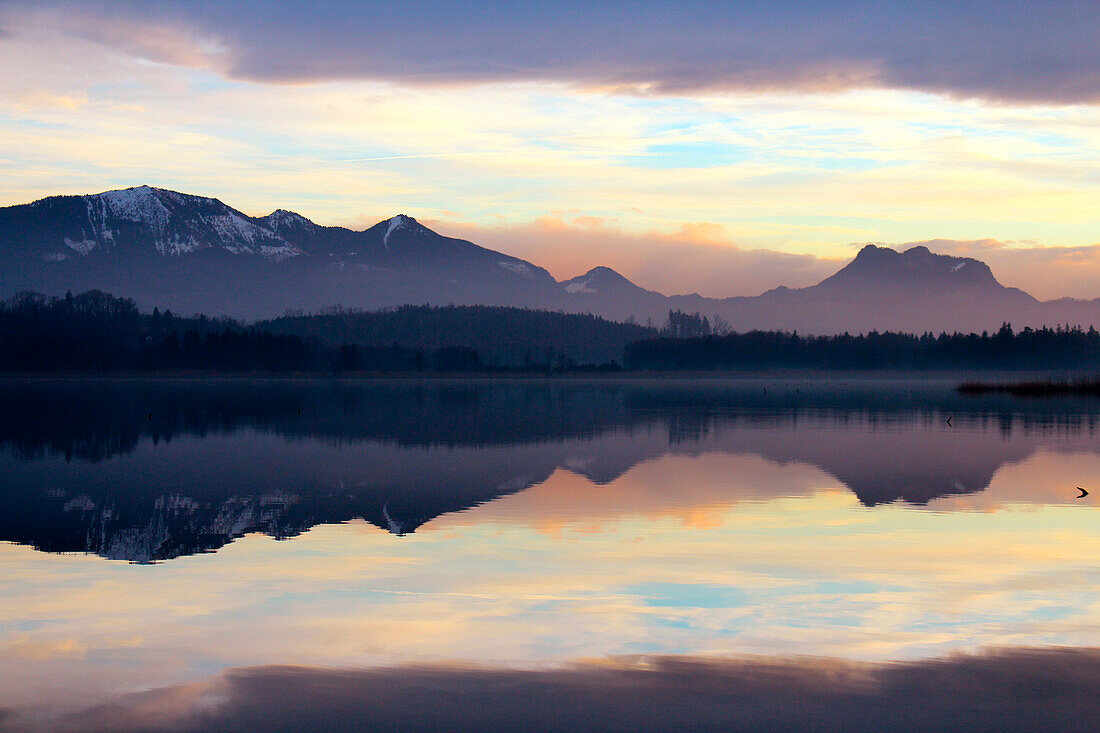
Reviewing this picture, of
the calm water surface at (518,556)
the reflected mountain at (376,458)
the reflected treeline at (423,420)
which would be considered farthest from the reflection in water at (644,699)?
the reflected treeline at (423,420)

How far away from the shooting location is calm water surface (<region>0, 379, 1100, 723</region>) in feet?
53.6

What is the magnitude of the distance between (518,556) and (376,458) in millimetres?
25079

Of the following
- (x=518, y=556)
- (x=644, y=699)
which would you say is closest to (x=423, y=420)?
(x=518, y=556)

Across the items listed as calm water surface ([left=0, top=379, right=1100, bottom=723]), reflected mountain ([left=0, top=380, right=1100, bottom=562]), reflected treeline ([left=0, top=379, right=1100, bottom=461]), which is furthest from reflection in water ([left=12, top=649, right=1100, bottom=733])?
reflected treeline ([left=0, top=379, right=1100, bottom=461])

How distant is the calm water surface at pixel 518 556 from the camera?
1633cm

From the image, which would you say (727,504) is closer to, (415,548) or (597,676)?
(415,548)

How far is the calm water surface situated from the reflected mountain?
0.26 metres

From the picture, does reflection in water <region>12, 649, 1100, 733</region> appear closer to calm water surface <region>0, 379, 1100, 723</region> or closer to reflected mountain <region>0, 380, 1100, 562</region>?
calm water surface <region>0, 379, 1100, 723</region>

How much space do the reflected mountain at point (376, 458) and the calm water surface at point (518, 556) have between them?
264 mm

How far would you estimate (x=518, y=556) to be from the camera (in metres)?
24.1

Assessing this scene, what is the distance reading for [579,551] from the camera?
978 inches

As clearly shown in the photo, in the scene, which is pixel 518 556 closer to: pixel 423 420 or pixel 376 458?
pixel 376 458

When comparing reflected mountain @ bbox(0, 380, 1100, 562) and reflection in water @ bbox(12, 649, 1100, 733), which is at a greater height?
reflection in water @ bbox(12, 649, 1100, 733)

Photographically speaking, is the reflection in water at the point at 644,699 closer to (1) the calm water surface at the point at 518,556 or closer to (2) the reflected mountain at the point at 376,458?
(1) the calm water surface at the point at 518,556
